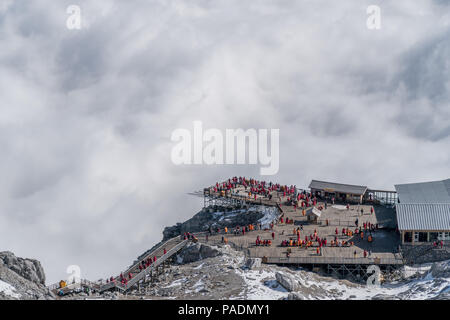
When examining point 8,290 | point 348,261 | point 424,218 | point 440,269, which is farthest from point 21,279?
point 424,218

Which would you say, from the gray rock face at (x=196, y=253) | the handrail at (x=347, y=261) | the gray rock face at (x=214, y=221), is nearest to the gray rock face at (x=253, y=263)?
the handrail at (x=347, y=261)

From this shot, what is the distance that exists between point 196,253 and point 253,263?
10368mm

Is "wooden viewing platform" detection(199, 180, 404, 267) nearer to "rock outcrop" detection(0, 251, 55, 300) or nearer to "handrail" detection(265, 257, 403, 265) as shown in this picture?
"handrail" detection(265, 257, 403, 265)

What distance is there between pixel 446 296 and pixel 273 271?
1709 centimetres

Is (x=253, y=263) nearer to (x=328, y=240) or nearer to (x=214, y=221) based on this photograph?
(x=328, y=240)

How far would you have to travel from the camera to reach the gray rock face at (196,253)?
242 feet

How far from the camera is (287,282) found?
60625 millimetres

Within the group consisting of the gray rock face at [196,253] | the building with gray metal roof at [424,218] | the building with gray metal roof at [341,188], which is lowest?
the gray rock face at [196,253]

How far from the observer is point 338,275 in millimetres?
69250

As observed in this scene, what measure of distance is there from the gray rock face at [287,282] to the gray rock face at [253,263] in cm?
486

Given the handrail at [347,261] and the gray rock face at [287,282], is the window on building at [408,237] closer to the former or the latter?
the handrail at [347,261]

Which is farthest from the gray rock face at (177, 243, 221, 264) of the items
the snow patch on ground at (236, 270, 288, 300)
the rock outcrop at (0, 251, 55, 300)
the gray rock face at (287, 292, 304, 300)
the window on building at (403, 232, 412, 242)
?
the window on building at (403, 232, 412, 242)

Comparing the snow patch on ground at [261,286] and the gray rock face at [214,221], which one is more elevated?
the gray rock face at [214,221]

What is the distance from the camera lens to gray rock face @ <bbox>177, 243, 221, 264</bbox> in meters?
73.6
